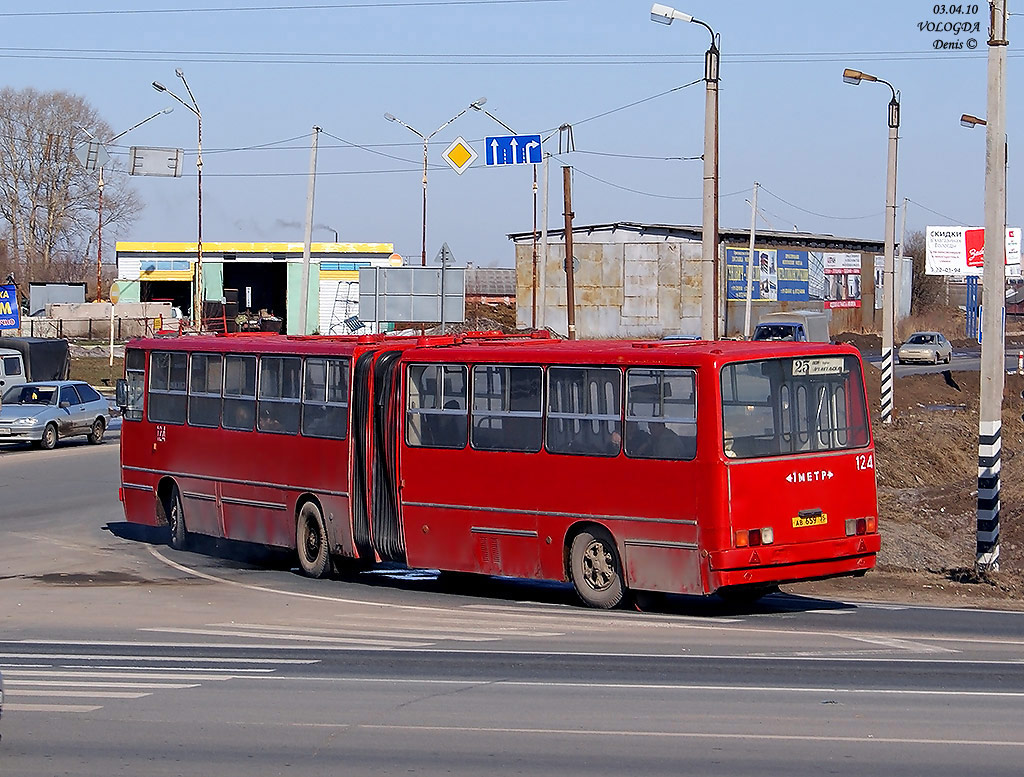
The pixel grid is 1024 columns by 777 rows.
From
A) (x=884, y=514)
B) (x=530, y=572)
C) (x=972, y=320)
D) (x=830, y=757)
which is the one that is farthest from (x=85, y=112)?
(x=830, y=757)

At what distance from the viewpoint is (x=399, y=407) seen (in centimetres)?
1602

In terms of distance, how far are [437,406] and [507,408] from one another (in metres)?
0.99

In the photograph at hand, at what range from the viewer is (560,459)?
14.5 meters

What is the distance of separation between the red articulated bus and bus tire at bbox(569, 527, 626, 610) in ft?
0.05

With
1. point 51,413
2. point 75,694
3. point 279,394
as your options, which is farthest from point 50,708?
point 51,413

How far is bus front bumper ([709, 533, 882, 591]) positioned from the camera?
42.9 ft

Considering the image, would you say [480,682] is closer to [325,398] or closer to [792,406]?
[792,406]

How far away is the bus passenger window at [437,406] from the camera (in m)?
15.5

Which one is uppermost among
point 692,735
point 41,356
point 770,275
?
point 770,275

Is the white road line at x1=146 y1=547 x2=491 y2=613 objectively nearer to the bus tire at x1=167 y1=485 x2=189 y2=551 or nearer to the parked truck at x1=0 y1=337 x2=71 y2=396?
the bus tire at x1=167 y1=485 x2=189 y2=551

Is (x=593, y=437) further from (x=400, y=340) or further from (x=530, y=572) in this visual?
(x=400, y=340)

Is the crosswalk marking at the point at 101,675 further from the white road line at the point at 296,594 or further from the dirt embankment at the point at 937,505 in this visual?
the dirt embankment at the point at 937,505

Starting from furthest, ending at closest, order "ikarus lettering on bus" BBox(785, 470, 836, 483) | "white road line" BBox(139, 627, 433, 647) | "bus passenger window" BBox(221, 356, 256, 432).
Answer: "bus passenger window" BBox(221, 356, 256, 432)
"ikarus lettering on bus" BBox(785, 470, 836, 483)
"white road line" BBox(139, 627, 433, 647)

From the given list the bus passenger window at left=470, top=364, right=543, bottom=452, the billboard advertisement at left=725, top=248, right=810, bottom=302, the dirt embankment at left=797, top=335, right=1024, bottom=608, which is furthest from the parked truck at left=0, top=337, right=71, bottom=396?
the billboard advertisement at left=725, top=248, right=810, bottom=302
